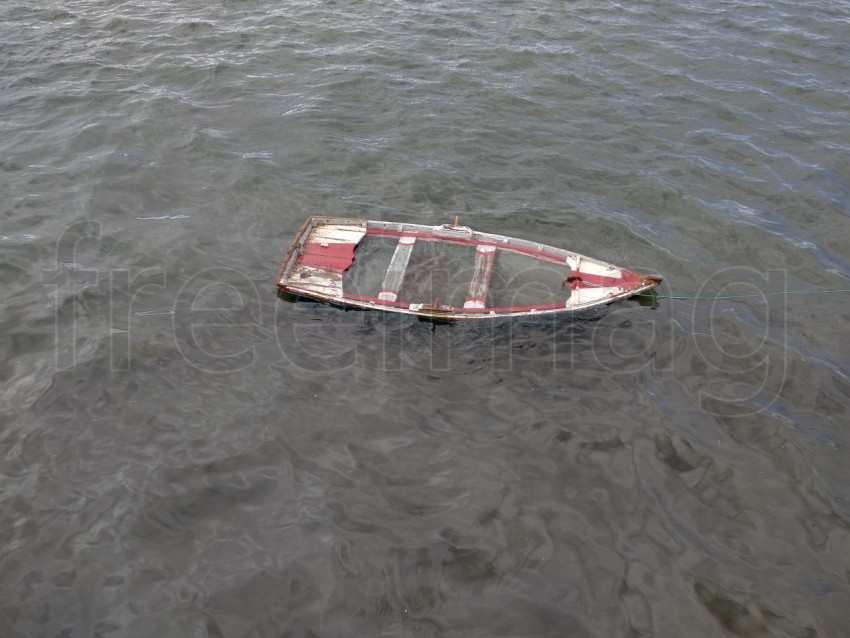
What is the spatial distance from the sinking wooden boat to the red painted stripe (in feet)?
0.08

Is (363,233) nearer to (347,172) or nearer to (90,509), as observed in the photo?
(347,172)

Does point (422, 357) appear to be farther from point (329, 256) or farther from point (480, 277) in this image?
point (329, 256)

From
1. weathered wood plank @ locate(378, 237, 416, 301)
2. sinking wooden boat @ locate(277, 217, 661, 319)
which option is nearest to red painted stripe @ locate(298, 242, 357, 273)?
sinking wooden boat @ locate(277, 217, 661, 319)

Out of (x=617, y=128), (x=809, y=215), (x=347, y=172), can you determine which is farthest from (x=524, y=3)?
(x=809, y=215)

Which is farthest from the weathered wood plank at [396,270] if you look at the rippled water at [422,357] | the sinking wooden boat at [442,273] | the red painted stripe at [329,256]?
the red painted stripe at [329,256]

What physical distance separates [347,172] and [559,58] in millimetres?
10960

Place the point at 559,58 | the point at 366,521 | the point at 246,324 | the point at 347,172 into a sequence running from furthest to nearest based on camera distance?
the point at 559,58, the point at 347,172, the point at 246,324, the point at 366,521

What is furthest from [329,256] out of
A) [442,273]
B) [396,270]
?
[442,273]

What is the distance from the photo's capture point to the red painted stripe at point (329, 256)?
1616cm

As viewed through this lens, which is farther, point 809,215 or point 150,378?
point 809,215

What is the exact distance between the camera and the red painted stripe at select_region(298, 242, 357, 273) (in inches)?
636

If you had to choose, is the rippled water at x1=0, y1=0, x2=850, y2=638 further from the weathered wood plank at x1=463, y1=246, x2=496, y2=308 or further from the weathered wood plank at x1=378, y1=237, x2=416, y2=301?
the weathered wood plank at x1=378, y1=237, x2=416, y2=301

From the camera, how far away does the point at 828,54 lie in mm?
25547

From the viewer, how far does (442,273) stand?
1590 cm
